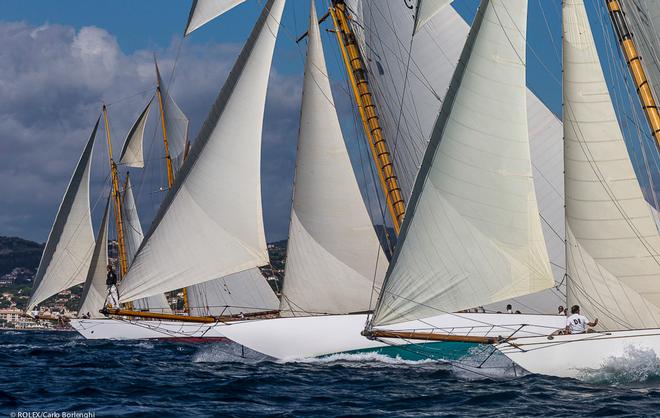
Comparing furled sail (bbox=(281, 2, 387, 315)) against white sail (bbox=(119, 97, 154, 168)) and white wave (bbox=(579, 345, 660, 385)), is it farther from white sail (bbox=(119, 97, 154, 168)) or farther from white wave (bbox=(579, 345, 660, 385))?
white sail (bbox=(119, 97, 154, 168))

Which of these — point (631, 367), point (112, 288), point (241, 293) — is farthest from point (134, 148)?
point (631, 367)

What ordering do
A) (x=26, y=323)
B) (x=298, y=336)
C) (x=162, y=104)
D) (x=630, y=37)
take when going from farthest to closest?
(x=26, y=323)
(x=162, y=104)
(x=298, y=336)
(x=630, y=37)

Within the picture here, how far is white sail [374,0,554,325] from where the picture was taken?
975 inches

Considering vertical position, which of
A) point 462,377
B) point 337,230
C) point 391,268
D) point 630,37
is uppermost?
point 630,37

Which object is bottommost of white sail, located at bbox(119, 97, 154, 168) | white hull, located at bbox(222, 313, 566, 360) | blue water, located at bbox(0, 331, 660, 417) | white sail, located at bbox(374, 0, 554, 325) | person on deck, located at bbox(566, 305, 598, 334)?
blue water, located at bbox(0, 331, 660, 417)

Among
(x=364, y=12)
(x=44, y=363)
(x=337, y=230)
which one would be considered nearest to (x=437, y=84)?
(x=364, y=12)

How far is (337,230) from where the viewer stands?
36094 mm

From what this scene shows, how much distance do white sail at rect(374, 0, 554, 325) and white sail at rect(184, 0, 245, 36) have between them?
41.5 feet

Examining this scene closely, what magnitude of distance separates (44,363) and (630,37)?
2294cm

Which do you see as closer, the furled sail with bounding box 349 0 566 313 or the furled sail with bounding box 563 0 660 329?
the furled sail with bounding box 563 0 660 329

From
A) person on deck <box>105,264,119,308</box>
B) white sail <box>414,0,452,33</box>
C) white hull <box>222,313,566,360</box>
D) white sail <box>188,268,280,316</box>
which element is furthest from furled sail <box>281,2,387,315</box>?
white sail <box>188,268,280,316</box>

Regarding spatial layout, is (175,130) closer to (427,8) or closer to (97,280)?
(97,280)

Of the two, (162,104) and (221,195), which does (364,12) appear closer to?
(221,195)

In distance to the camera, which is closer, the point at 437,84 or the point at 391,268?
the point at 391,268
